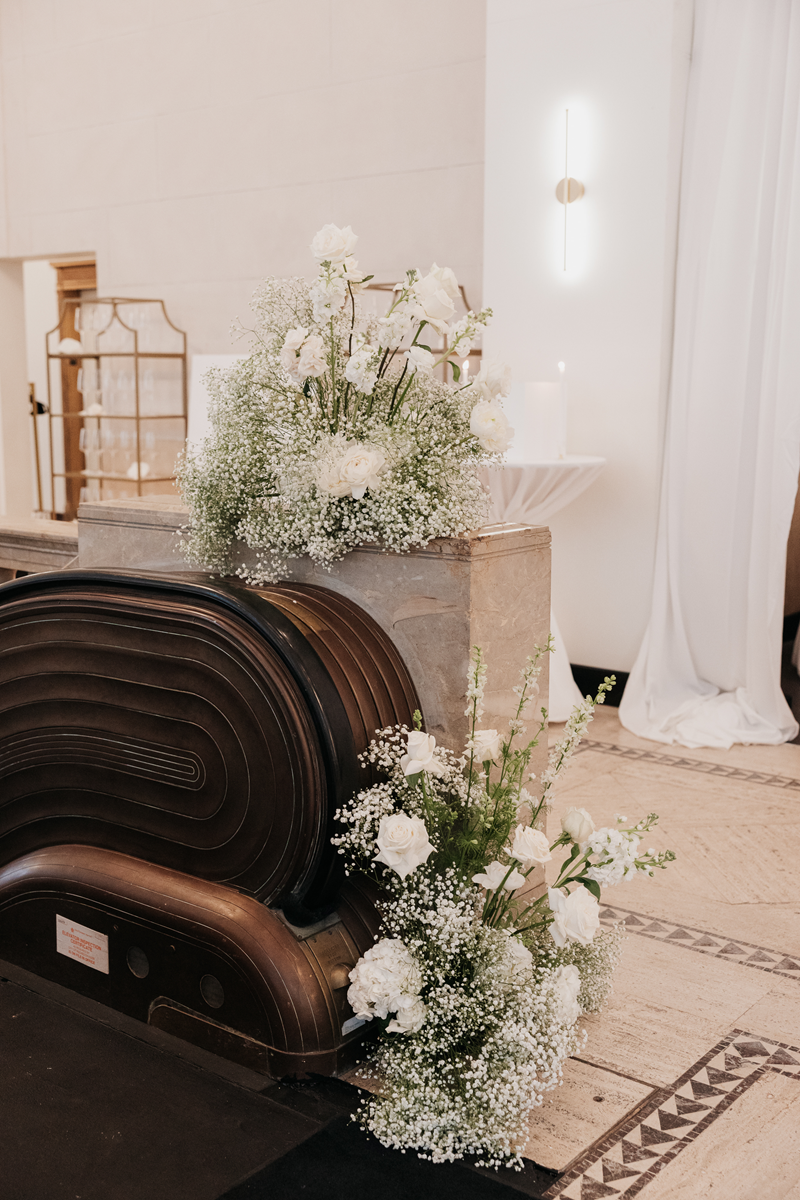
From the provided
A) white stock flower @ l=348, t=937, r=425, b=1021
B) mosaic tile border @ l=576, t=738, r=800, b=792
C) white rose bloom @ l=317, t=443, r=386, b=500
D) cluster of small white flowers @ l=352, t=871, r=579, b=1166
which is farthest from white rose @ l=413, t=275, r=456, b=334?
mosaic tile border @ l=576, t=738, r=800, b=792

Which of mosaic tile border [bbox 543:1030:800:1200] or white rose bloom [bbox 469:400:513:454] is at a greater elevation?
white rose bloom [bbox 469:400:513:454]

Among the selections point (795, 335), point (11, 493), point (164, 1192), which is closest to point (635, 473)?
point (795, 335)

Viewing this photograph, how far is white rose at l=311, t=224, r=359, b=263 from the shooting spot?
244cm

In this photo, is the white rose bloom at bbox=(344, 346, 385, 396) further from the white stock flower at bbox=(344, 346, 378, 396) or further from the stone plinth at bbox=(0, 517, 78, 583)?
the stone plinth at bbox=(0, 517, 78, 583)

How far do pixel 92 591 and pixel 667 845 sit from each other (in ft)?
6.44

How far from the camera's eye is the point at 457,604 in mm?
2475

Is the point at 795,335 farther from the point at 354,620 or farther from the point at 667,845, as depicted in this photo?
the point at 354,620

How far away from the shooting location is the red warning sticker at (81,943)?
2.59 metres

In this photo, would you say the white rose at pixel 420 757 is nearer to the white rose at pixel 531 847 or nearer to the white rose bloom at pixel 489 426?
the white rose at pixel 531 847

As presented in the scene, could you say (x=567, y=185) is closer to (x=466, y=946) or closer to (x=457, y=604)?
(x=457, y=604)

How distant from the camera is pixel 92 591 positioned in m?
2.66

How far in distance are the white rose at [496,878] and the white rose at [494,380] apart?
104 cm

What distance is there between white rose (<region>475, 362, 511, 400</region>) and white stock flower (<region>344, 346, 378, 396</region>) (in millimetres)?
252

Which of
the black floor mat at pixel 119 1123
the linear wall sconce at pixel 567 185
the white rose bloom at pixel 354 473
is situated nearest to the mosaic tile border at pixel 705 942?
the black floor mat at pixel 119 1123
